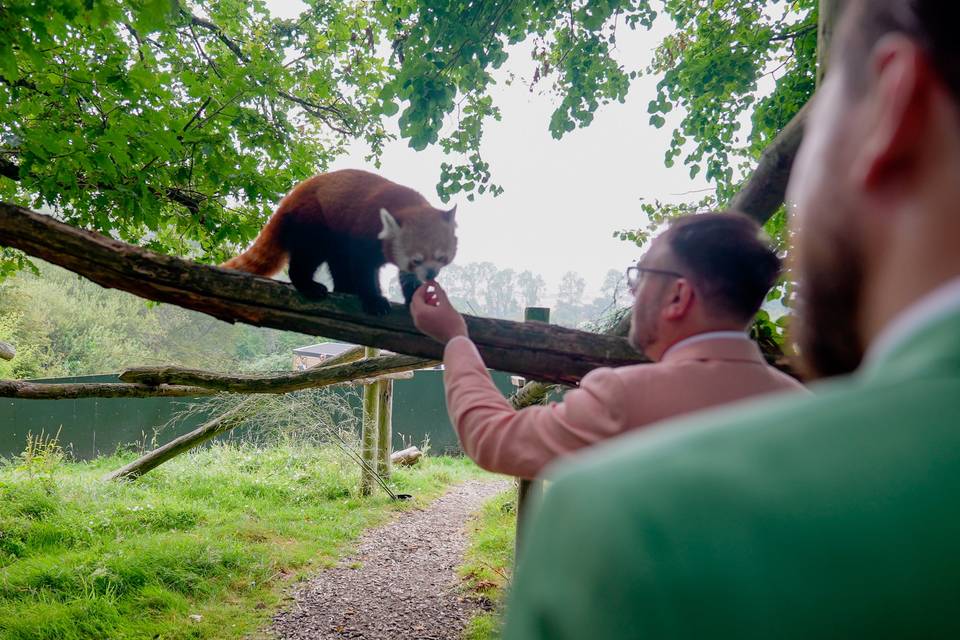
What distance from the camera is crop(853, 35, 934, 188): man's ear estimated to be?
31cm

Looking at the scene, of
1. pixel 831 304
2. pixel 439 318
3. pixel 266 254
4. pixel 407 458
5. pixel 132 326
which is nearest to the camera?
pixel 831 304

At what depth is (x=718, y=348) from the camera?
1.08 m

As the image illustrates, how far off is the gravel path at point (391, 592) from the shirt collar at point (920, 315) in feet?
13.3

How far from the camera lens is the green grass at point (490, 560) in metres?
3.90

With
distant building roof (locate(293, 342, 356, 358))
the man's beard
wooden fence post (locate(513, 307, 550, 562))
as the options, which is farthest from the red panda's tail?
distant building roof (locate(293, 342, 356, 358))

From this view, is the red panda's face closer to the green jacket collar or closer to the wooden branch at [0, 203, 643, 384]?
the wooden branch at [0, 203, 643, 384]

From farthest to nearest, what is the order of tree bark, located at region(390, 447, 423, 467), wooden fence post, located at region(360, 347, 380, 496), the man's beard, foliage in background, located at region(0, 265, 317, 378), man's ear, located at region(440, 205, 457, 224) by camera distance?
foliage in background, located at region(0, 265, 317, 378), tree bark, located at region(390, 447, 423, 467), wooden fence post, located at region(360, 347, 380, 496), man's ear, located at region(440, 205, 457, 224), the man's beard

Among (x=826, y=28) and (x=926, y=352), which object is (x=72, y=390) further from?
(x=926, y=352)

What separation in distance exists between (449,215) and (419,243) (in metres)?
0.31

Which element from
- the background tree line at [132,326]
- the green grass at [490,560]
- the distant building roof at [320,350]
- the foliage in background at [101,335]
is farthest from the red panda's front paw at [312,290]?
the distant building roof at [320,350]

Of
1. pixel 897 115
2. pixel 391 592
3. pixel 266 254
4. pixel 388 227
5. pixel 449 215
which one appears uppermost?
pixel 449 215

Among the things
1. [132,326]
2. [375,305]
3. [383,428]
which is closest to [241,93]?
[375,305]

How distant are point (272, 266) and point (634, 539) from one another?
8.80ft

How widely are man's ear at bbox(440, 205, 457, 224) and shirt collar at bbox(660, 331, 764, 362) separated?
1.87m
